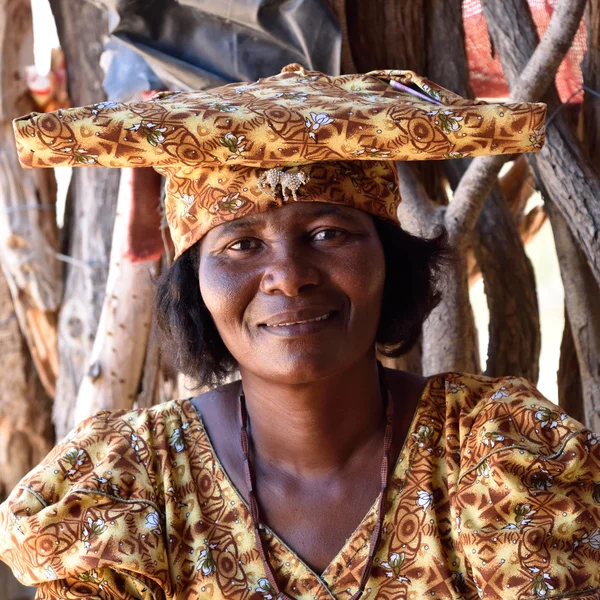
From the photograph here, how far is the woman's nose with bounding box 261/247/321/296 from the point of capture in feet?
5.82

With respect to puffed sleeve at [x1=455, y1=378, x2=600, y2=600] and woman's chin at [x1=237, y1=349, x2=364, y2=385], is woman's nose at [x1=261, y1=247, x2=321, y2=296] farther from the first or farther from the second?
puffed sleeve at [x1=455, y1=378, x2=600, y2=600]

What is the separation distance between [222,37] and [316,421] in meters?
1.12

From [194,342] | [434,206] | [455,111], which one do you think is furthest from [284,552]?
[434,206]

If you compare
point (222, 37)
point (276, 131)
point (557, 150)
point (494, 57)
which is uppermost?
point (494, 57)

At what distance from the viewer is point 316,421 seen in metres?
1.97

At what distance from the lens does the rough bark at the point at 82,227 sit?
12.7ft

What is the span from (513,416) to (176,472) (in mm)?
692

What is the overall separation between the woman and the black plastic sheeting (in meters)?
0.65

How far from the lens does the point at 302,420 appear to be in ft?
6.46

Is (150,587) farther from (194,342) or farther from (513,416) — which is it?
(513,416)

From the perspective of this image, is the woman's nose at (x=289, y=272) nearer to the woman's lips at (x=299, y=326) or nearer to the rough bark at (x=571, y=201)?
the woman's lips at (x=299, y=326)

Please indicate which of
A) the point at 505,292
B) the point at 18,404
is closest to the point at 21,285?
the point at 18,404

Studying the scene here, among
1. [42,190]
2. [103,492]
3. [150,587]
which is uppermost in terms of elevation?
[42,190]

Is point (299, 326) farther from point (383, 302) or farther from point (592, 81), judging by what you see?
point (592, 81)
